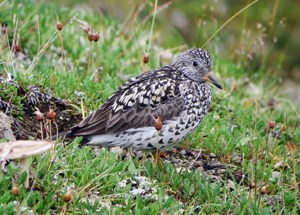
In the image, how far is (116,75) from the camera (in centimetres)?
1053

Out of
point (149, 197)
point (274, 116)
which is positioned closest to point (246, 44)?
point (274, 116)

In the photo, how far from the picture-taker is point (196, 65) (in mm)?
8375

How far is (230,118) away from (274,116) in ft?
3.53

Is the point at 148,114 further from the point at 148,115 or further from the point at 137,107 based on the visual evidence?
the point at 137,107

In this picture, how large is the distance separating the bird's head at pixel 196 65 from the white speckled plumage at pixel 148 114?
8.7 inches

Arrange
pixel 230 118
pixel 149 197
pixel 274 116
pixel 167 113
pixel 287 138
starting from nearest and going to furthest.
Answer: pixel 149 197 < pixel 167 113 < pixel 287 138 < pixel 230 118 < pixel 274 116

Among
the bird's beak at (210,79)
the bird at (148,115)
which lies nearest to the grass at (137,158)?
the bird at (148,115)

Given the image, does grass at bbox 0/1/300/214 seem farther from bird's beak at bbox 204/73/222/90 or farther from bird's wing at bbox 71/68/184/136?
bird's beak at bbox 204/73/222/90

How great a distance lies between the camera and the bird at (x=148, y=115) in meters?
7.49

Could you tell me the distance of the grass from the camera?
6.56 meters

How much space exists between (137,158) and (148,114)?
19.0 inches

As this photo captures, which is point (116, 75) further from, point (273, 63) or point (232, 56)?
point (273, 63)

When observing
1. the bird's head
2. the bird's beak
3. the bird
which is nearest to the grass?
the bird

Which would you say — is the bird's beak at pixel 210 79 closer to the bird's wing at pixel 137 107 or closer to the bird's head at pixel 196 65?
the bird's head at pixel 196 65
